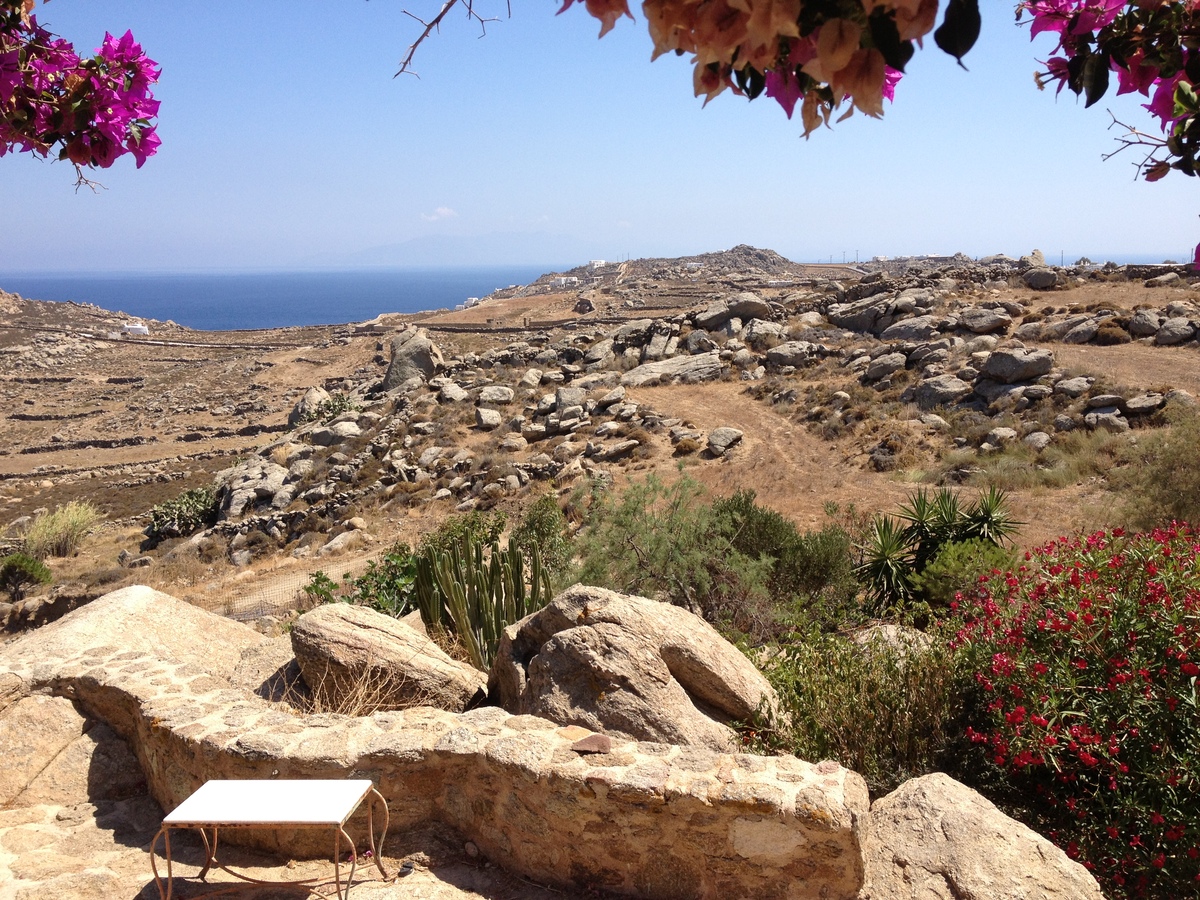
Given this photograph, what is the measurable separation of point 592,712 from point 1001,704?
8.20 ft

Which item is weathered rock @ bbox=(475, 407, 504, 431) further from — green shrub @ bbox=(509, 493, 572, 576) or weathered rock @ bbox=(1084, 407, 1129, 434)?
weathered rock @ bbox=(1084, 407, 1129, 434)

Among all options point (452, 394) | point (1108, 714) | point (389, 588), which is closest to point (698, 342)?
point (452, 394)

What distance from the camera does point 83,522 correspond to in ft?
74.0

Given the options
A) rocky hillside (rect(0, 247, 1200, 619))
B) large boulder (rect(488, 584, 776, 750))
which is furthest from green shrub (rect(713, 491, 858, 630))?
rocky hillside (rect(0, 247, 1200, 619))

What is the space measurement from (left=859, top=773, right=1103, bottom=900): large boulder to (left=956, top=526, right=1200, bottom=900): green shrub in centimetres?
35

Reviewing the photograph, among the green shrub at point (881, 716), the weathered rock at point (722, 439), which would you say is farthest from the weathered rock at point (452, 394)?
the green shrub at point (881, 716)

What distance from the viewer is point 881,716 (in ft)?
Answer: 16.7

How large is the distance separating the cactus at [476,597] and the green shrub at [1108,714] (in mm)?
4579

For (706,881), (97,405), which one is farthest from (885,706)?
(97,405)

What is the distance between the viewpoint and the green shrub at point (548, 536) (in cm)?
1082

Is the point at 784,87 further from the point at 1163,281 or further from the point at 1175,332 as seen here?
the point at 1163,281

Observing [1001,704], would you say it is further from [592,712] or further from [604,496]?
[604,496]

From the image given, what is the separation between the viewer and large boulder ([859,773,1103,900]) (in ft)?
11.9

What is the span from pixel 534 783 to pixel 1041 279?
1301 inches
